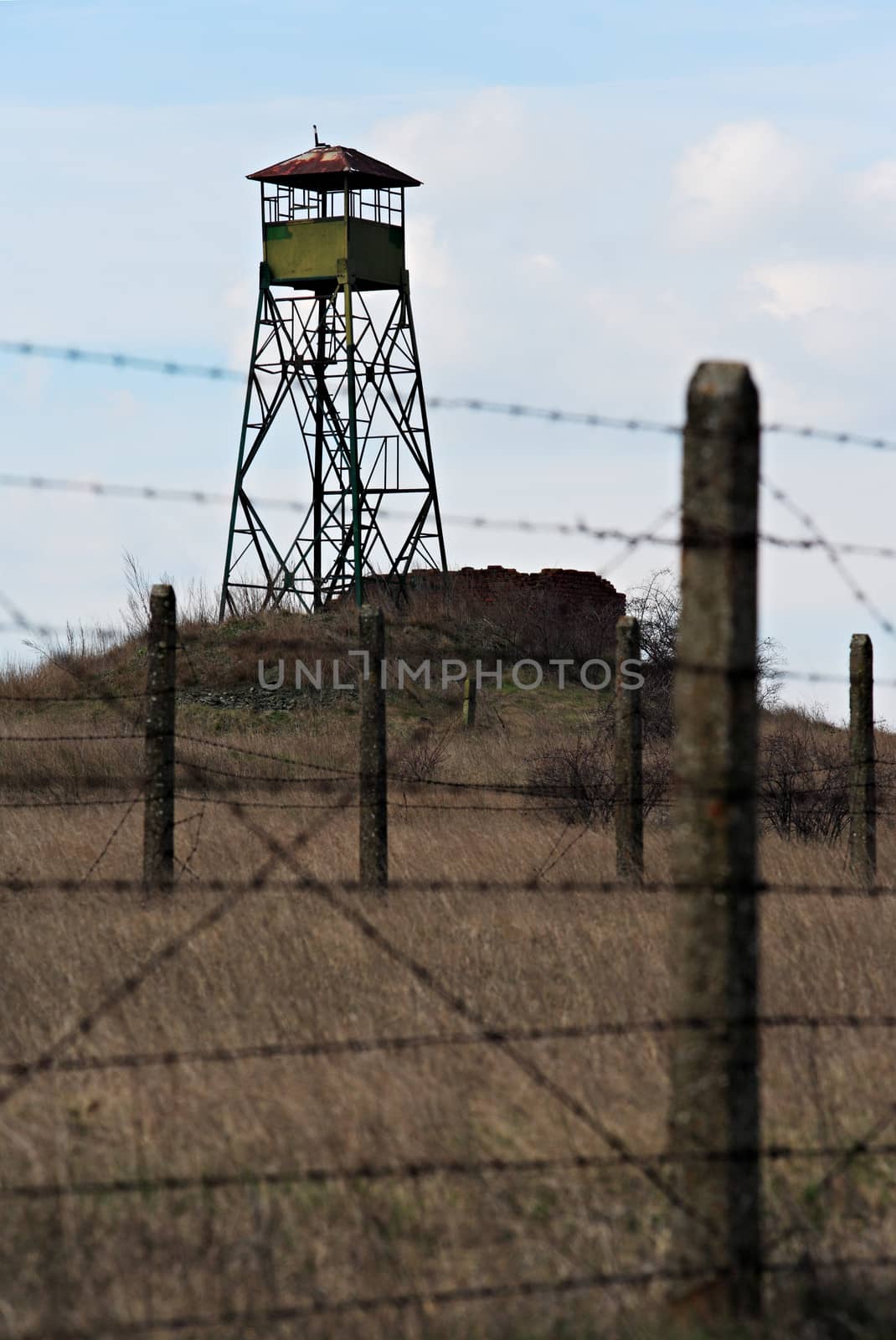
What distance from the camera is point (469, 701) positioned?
95.8ft

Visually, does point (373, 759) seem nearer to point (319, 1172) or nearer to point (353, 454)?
point (319, 1172)

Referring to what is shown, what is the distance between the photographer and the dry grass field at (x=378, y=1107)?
14.6 feet

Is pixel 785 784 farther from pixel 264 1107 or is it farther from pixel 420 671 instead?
pixel 420 671

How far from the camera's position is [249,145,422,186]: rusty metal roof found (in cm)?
3148

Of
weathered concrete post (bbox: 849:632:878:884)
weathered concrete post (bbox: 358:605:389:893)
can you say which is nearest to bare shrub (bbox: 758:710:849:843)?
weathered concrete post (bbox: 849:632:878:884)

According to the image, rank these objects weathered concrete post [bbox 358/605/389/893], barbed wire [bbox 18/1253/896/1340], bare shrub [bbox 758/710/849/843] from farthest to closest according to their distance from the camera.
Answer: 1. bare shrub [bbox 758/710/849/843]
2. weathered concrete post [bbox 358/605/389/893]
3. barbed wire [bbox 18/1253/896/1340]

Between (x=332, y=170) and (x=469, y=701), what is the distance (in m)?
10.8

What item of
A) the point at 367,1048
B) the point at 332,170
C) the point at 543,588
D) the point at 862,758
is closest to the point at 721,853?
the point at 367,1048

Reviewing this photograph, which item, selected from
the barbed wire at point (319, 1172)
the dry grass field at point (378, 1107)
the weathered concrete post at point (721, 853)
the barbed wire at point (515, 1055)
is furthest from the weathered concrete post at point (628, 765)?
the weathered concrete post at point (721, 853)

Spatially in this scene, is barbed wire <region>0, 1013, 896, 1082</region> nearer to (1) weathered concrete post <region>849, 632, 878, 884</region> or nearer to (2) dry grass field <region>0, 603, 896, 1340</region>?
(2) dry grass field <region>0, 603, 896, 1340</region>

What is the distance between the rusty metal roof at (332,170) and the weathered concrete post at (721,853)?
94.1ft

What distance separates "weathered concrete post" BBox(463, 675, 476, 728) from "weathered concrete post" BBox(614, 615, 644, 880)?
634 inches

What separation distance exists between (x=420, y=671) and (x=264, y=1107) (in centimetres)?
2555

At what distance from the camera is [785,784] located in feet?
53.2
